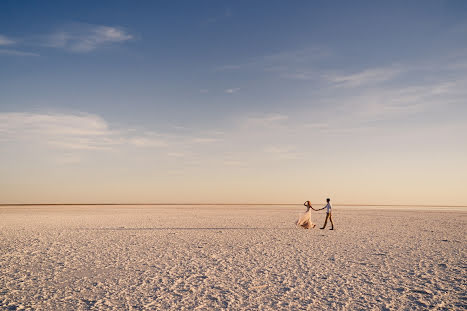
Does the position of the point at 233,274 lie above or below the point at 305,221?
below

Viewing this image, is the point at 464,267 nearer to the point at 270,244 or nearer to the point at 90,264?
the point at 270,244

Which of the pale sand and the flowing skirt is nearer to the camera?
the pale sand

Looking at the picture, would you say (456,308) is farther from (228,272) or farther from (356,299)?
(228,272)

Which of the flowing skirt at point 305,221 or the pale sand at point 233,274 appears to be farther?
the flowing skirt at point 305,221

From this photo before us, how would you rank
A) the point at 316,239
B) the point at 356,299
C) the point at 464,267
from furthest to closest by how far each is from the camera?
1. the point at 316,239
2. the point at 464,267
3. the point at 356,299

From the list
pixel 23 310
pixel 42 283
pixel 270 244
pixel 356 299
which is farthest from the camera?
pixel 270 244

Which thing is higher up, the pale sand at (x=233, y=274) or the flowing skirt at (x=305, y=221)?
the flowing skirt at (x=305, y=221)

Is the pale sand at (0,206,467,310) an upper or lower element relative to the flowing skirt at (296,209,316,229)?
lower

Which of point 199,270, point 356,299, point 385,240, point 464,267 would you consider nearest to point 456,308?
point 356,299

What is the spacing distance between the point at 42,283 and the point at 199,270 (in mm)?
3614

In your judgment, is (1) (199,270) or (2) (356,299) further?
(1) (199,270)

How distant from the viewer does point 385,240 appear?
1270 centimetres

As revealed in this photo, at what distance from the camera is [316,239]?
12.7 metres

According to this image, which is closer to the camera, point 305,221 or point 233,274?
point 233,274
